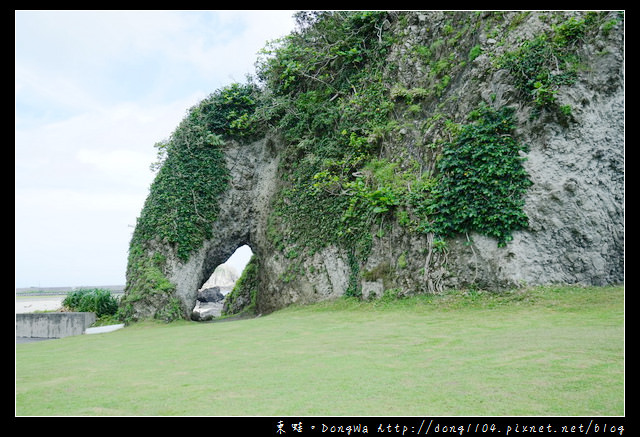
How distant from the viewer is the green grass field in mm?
4141

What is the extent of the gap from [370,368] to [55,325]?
13.9m

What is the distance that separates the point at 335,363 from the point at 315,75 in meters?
14.2

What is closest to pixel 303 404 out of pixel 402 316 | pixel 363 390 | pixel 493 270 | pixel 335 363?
pixel 363 390

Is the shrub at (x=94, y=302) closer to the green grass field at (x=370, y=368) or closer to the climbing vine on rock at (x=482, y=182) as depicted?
the green grass field at (x=370, y=368)

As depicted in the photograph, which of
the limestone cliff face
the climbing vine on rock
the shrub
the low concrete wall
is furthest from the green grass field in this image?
the shrub

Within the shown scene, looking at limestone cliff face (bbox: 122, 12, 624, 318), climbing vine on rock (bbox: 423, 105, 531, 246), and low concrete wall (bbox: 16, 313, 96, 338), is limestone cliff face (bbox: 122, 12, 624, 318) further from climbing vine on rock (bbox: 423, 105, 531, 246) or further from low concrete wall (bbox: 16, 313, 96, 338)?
low concrete wall (bbox: 16, 313, 96, 338)

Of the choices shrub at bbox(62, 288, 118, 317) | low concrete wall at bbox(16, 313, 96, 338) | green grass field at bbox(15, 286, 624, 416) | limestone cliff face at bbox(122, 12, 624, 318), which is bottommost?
low concrete wall at bbox(16, 313, 96, 338)

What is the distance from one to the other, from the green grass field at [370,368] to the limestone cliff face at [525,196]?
4.09 feet

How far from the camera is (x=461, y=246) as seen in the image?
39.2 feet

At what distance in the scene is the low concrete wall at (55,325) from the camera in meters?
15.1

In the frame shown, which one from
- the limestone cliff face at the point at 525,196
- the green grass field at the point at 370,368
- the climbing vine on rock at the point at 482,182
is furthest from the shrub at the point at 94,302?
the climbing vine on rock at the point at 482,182

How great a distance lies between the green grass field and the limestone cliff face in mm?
1247

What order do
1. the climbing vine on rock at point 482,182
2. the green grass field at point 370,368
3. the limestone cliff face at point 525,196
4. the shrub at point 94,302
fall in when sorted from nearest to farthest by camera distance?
the green grass field at point 370,368
the limestone cliff face at point 525,196
the climbing vine on rock at point 482,182
the shrub at point 94,302

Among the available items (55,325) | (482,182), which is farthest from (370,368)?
(55,325)
